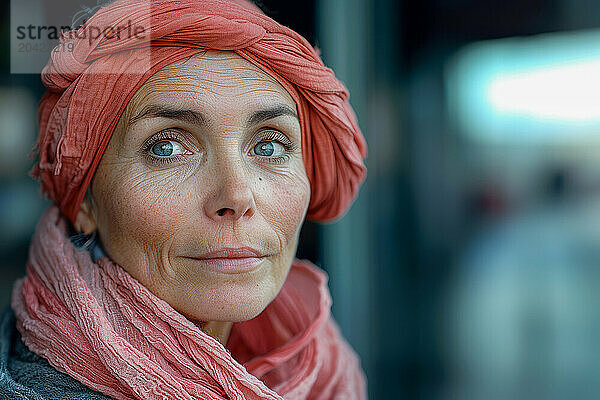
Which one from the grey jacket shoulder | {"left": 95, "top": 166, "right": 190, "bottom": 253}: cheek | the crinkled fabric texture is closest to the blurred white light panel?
the crinkled fabric texture

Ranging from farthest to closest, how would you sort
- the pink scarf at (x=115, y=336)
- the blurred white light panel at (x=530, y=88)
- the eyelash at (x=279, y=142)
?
the blurred white light panel at (x=530, y=88)
the eyelash at (x=279, y=142)
the pink scarf at (x=115, y=336)

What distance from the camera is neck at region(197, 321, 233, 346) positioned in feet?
3.20

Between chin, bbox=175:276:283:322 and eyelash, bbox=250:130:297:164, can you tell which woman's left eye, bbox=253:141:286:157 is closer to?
eyelash, bbox=250:130:297:164

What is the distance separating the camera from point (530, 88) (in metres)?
2.26

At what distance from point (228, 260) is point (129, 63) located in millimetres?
316

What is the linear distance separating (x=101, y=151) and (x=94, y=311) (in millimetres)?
235

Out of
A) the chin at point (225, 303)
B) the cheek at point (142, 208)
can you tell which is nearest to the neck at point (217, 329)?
the chin at point (225, 303)

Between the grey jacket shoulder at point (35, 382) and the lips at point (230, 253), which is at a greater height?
the lips at point (230, 253)

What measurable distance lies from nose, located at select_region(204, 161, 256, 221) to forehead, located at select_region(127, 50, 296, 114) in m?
0.09

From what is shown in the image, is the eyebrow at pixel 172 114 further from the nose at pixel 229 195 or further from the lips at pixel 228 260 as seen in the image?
the lips at pixel 228 260

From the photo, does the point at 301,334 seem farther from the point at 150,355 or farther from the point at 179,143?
the point at 179,143

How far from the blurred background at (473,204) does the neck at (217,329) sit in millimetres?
1072

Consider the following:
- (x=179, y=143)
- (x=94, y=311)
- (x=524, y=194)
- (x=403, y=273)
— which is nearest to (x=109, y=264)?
(x=94, y=311)

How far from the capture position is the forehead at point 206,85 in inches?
32.9
